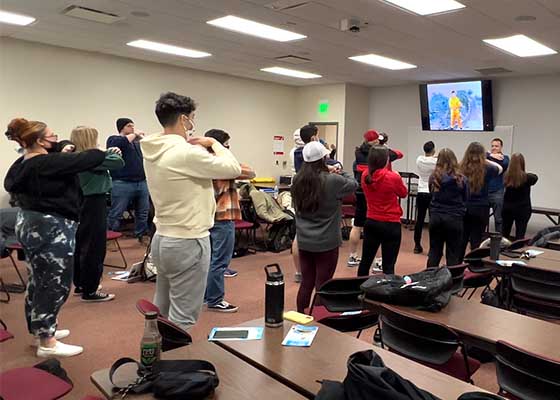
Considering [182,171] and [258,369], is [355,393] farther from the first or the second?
[182,171]

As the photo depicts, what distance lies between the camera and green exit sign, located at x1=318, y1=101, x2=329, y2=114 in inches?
390

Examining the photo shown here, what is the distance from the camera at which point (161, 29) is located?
5535 mm

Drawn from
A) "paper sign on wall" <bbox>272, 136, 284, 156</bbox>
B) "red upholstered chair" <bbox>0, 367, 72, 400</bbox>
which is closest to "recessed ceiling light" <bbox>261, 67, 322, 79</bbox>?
"paper sign on wall" <bbox>272, 136, 284, 156</bbox>

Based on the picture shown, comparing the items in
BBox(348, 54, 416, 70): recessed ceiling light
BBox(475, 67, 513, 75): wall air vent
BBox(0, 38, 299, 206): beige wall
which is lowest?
BBox(0, 38, 299, 206): beige wall

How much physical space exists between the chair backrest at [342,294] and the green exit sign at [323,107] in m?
7.51

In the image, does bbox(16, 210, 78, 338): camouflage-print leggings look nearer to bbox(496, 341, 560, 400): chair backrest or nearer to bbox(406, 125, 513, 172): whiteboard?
bbox(496, 341, 560, 400): chair backrest

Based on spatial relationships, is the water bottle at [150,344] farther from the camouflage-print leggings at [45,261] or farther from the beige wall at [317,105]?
the beige wall at [317,105]

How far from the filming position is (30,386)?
1.87 meters

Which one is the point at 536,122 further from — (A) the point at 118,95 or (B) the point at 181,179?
(B) the point at 181,179

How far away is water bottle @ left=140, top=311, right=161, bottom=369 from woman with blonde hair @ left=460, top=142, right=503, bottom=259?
4.06 metres

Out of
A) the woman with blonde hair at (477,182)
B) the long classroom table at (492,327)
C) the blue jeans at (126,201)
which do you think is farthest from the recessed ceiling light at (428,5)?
the blue jeans at (126,201)

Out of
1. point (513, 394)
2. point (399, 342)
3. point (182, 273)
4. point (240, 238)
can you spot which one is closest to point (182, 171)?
point (182, 273)

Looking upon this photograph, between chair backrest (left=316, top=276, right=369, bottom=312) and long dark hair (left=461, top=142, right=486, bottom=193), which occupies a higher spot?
long dark hair (left=461, top=142, right=486, bottom=193)

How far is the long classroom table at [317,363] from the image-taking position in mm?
1586
